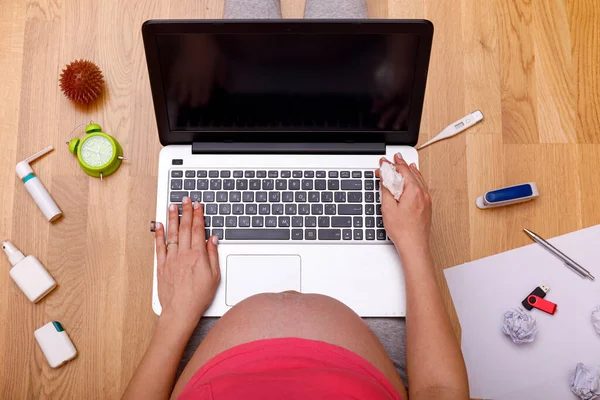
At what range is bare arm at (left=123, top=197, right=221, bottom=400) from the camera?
68cm

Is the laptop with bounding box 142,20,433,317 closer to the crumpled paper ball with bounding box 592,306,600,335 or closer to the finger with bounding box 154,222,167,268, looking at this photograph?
the finger with bounding box 154,222,167,268

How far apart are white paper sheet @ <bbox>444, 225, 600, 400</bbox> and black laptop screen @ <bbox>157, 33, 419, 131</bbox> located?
0.30m

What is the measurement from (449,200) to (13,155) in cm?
76

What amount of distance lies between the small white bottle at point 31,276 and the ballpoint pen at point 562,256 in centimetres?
80

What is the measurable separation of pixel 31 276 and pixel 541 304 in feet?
2.73

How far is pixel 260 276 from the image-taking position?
0.73m

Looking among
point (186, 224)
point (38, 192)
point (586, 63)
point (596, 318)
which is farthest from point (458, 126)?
point (38, 192)

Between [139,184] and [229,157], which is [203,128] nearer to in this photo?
[229,157]

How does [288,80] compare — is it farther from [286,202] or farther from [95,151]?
[95,151]

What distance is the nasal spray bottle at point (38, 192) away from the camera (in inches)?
32.1

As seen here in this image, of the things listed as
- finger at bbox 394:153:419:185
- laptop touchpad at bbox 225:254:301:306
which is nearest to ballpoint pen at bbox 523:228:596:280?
finger at bbox 394:153:419:185

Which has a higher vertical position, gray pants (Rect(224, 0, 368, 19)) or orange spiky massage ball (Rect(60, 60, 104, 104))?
gray pants (Rect(224, 0, 368, 19))

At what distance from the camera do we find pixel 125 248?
2.70 ft

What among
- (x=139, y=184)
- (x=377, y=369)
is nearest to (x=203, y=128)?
(x=139, y=184)
